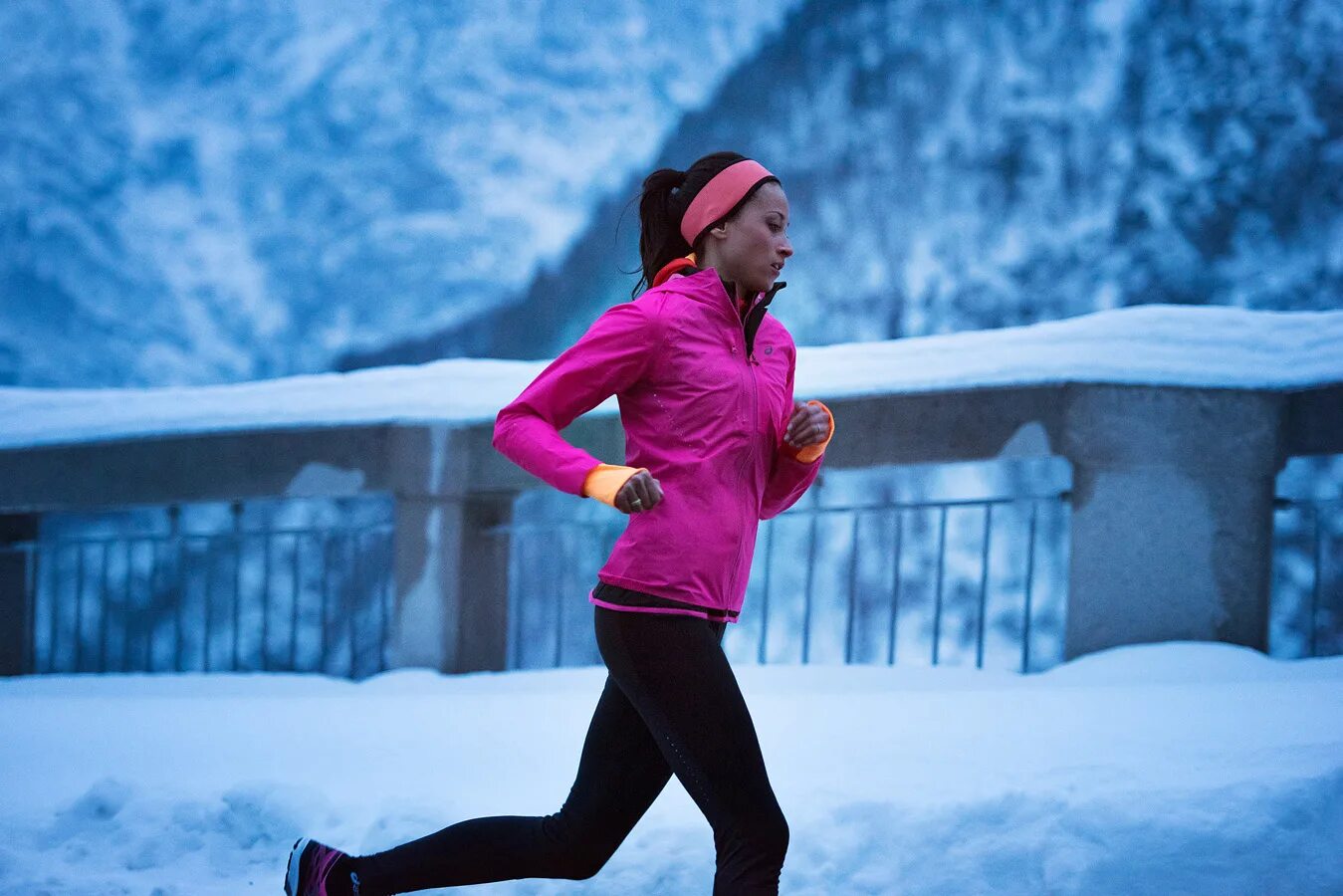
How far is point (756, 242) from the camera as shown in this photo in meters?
1.93

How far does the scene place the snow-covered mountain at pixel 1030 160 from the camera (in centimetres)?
731

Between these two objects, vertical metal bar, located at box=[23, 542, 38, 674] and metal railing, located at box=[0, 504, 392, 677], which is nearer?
vertical metal bar, located at box=[23, 542, 38, 674]

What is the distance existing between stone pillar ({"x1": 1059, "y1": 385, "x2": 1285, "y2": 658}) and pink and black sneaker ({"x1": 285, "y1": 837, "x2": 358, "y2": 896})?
2.88m

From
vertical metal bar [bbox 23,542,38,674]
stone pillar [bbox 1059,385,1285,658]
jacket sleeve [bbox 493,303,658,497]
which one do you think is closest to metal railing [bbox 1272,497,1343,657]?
stone pillar [bbox 1059,385,1285,658]

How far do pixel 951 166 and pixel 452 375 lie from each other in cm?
475

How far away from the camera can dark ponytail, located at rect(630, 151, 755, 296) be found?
2021 millimetres

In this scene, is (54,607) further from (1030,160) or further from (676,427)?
(1030,160)

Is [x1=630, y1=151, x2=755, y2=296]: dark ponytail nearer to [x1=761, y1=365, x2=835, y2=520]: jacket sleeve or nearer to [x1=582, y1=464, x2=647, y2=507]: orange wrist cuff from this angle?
[x1=761, y1=365, x2=835, y2=520]: jacket sleeve

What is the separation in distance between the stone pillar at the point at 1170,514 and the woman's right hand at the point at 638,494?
2871 millimetres

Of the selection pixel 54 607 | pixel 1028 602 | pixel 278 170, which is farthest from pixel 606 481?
pixel 278 170

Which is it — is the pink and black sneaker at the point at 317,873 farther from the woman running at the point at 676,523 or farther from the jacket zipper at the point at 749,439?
the jacket zipper at the point at 749,439

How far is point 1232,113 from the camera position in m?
7.59

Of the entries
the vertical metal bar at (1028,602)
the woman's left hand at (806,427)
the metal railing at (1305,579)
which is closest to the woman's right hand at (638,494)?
the woman's left hand at (806,427)

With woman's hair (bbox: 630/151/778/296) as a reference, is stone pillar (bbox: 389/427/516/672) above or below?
below
